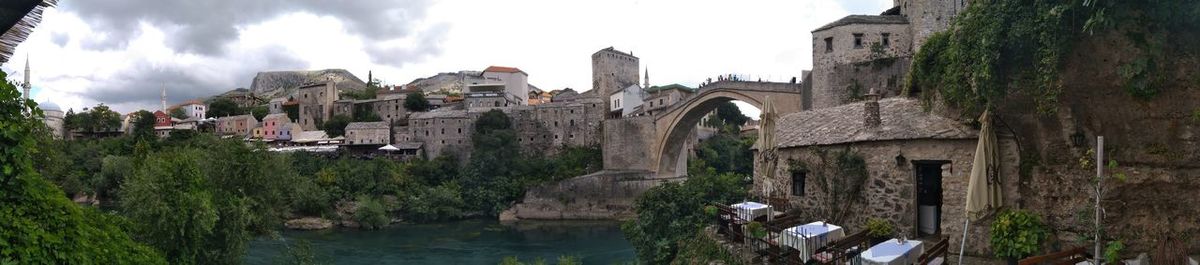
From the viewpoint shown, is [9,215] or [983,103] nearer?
[9,215]

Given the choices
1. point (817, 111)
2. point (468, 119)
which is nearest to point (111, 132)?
point (468, 119)

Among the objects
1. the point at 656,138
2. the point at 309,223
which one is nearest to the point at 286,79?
the point at 309,223

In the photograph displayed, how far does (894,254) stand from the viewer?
6.68 metres

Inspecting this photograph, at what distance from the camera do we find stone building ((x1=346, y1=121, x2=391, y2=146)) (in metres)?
51.8

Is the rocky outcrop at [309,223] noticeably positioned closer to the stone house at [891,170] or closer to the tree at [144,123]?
the tree at [144,123]

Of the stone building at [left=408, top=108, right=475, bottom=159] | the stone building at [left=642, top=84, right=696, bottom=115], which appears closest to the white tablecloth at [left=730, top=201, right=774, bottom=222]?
the stone building at [left=642, top=84, right=696, bottom=115]

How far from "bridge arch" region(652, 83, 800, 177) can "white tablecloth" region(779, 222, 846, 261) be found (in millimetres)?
19289

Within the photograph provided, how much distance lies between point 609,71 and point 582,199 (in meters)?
20.6

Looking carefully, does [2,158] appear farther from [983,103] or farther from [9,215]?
[983,103]

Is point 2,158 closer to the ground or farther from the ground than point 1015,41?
closer to the ground

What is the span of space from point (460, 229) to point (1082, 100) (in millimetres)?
31014

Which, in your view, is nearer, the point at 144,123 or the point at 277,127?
the point at 144,123

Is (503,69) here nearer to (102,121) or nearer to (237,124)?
(237,124)

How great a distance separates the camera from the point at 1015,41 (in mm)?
6223
